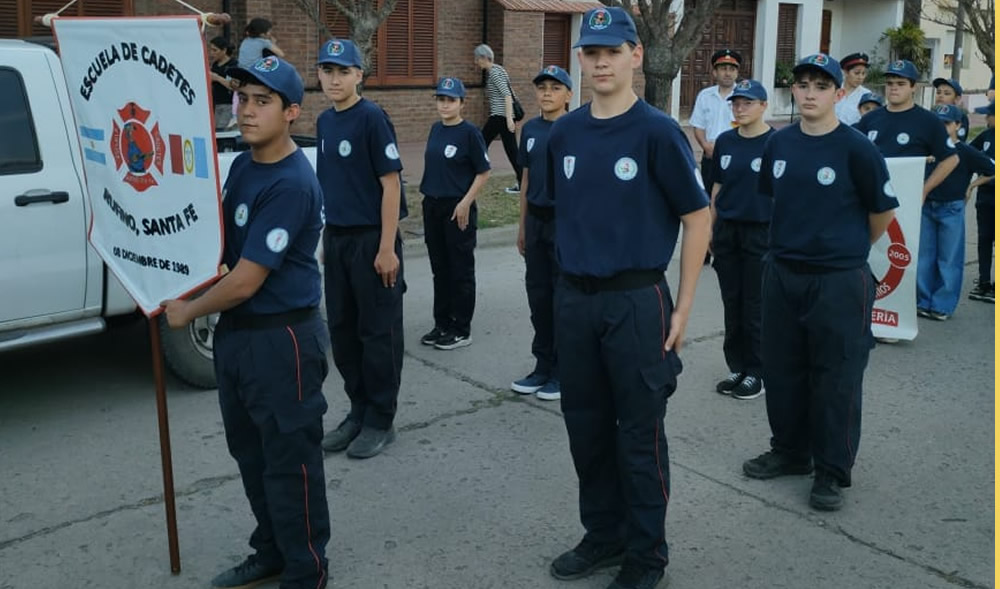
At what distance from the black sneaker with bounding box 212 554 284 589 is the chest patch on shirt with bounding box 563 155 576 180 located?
177 cm

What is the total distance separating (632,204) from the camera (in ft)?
11.6

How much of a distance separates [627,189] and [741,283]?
2.75 meters

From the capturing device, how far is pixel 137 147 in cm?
344

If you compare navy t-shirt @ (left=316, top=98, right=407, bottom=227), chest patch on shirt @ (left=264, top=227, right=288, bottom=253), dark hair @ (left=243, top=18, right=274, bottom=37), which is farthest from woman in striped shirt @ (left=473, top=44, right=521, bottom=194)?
chest patch on shirt @ (left=264, top=227, right=288, bottom=253)

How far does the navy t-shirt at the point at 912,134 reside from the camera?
23.3 feet

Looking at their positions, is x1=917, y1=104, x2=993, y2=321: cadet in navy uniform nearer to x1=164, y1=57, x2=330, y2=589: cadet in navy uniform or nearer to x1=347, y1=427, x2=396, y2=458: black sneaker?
x1=347, y1=427, x2=396, y2=458: black sneaker

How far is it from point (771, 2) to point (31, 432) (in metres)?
24.0

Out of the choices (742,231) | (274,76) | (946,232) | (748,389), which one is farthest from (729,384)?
(274,76)

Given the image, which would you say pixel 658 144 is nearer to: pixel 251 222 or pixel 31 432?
pixel 251 222

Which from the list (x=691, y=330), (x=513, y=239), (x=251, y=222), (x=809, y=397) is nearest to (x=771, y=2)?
(x=513, y=239)

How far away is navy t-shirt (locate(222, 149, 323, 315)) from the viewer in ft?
10.9

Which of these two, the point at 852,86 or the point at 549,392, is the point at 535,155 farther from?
the point at 852,86

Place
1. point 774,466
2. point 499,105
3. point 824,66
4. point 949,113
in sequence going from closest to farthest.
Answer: point 824,66 → point 774,466 → point 949,113 → point 499,105

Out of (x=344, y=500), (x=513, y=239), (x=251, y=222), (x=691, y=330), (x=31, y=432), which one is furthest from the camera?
(x=513, y=239)
